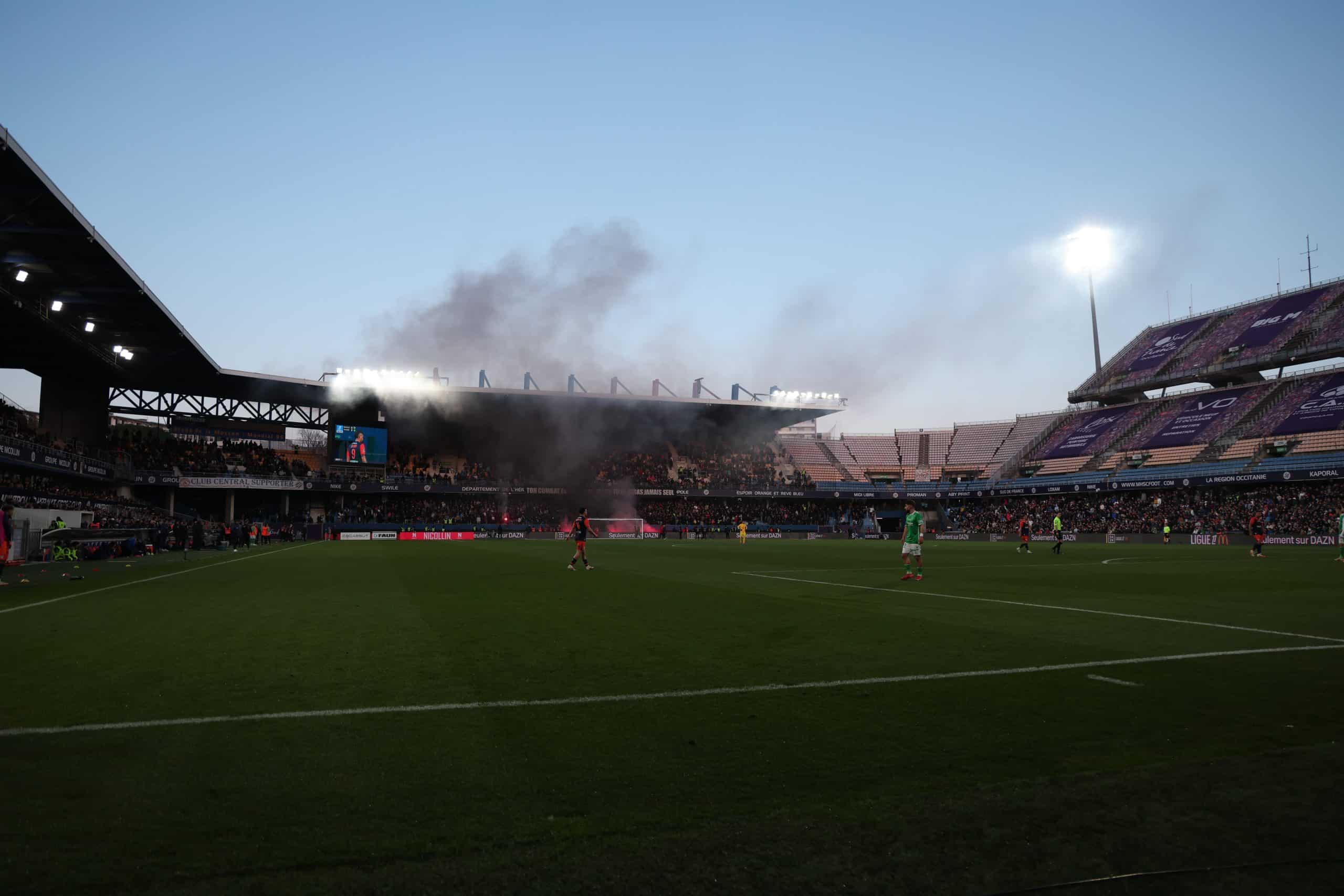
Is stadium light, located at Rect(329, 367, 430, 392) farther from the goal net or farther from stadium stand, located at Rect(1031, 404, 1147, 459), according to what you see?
stadium stand, located at Rect(1031, 404, 1147, 459)

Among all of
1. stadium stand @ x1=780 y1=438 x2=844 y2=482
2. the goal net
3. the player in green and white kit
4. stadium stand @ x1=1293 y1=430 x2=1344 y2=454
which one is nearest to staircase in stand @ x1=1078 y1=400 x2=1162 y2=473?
stadium stand @ x1=1293 y1=430 x2=1344 y2=454

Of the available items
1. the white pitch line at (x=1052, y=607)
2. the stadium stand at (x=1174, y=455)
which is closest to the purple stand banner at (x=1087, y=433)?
the stadium stand at (x=1174, y=455)

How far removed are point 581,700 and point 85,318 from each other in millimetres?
40503

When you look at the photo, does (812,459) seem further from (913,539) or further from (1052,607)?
(1052,607)

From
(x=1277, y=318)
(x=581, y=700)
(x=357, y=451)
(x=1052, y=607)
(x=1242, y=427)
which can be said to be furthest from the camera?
(x=1277, y=318)

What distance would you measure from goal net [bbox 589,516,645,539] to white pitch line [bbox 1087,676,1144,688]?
55.5 metres

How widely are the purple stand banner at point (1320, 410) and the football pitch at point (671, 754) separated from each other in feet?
170

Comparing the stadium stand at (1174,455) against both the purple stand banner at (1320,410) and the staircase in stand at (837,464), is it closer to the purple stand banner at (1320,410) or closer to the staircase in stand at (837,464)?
the purple stand banner at (1320,410)

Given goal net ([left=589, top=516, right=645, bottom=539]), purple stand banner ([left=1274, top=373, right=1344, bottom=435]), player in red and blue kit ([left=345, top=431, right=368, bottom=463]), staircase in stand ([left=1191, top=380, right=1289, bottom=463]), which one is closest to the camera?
purple stand banner ([left=1274, top=373, right=1344, bottom=435])

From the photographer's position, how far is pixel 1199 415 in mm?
60312

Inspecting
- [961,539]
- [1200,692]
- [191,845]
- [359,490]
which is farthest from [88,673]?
[961,539]

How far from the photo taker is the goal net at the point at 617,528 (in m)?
62.8

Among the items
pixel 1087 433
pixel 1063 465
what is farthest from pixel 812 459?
pixel 1087 433

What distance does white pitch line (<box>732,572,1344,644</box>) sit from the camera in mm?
9055
